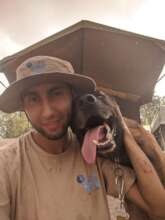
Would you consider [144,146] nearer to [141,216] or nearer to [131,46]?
[141,216]

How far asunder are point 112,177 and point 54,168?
Answer: 37cm

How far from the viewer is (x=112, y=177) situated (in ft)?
6.68

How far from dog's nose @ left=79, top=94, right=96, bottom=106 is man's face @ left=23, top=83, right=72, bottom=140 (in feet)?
0.33

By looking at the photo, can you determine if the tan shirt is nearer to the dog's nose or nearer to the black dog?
the black dog

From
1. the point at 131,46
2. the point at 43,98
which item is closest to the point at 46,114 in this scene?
the point at 43,98

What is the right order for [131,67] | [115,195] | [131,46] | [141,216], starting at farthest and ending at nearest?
[131,67] < [131,46] < [141,216] < [115,195]

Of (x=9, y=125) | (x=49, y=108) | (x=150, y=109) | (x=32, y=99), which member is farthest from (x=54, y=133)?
(x=9, y=125)

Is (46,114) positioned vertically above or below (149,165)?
above

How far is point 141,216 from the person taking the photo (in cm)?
219

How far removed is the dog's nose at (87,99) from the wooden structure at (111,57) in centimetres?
136

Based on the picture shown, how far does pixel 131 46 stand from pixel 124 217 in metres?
1.83

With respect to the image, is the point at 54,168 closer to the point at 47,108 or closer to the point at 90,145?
the point at 90,145

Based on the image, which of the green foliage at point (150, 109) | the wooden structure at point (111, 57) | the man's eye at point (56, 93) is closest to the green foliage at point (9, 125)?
the green foliage at point (150, 109)

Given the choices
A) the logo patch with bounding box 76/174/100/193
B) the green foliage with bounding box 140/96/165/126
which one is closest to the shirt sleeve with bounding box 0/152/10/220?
the logo patch with bounding box 76/174/100/193
